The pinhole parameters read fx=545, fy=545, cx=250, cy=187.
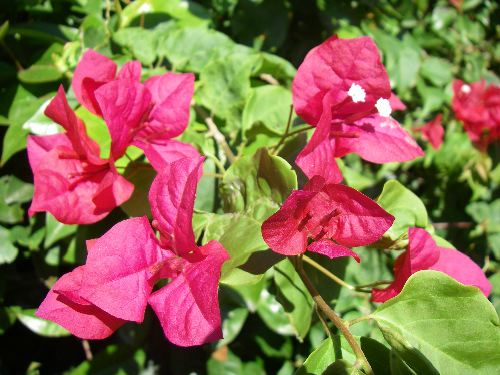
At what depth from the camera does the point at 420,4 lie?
1.47 meters

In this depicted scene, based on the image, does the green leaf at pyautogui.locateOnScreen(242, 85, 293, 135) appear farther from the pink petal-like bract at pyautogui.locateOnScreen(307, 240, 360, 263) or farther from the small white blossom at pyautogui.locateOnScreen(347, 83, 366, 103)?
the pink petal-like bract at pyautogui.locateOnScreen(307, 240, 360, 263)

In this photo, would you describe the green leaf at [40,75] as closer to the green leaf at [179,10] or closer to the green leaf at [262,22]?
the green leaf at [179,10]

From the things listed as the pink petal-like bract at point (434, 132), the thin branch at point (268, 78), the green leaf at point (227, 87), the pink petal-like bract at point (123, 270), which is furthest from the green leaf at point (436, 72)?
the pink petal-like bract at point (123, 270)

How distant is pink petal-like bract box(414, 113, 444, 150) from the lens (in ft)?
4.46

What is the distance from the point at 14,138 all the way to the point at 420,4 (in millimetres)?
1160

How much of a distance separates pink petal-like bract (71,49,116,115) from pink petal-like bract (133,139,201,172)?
0.23ft

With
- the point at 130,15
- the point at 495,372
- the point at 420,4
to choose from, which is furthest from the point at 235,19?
the point at 495,372

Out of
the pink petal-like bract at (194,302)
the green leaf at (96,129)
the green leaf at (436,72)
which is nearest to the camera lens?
the pink petal-like bract at (194,302)

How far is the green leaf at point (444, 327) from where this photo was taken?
462mm

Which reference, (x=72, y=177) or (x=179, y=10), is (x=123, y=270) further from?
(x=179, y=10)

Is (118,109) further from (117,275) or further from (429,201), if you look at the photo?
(429,201)

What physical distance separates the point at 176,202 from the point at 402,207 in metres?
0.30

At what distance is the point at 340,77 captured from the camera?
1.93 ft

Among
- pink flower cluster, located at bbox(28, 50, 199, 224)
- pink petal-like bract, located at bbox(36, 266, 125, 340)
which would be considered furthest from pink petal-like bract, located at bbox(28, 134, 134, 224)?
pink petal-like bract, located at bbox(36, 266, 125, 340)
